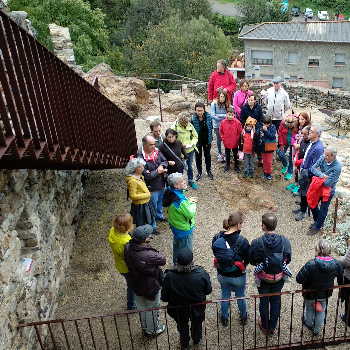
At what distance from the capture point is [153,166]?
6.99 m

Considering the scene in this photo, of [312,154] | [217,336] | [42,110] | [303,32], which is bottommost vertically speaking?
[303,32]

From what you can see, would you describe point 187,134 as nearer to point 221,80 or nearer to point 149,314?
point 221,80

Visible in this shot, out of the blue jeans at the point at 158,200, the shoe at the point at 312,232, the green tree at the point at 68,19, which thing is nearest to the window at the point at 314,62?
the green tree at the point at 68,19

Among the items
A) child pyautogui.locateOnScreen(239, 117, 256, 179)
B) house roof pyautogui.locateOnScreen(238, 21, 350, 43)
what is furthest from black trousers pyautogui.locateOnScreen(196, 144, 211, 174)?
house roof pyautogui.locateOnScreen(238, 21, 350, 43)

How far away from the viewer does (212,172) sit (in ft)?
30.5

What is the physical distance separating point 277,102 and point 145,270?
5.72 meters

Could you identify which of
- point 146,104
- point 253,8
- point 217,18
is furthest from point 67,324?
point 217,18

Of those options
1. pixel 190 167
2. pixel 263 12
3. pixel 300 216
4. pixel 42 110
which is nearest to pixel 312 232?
pixel 300 216

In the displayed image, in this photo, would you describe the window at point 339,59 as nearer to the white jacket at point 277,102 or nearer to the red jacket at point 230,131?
the white jacket at point 277,102

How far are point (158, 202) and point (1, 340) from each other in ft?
12.8

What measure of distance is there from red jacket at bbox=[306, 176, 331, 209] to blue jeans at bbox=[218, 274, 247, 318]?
2528mm

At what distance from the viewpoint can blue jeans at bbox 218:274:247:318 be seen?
17.0 feet

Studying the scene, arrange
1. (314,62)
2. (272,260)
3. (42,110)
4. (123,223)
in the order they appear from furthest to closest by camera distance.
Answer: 1. (314,62)
2. (123,223)
3. (272,260)
4. (42,110)

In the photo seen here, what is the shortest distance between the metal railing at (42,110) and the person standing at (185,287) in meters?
1.82
